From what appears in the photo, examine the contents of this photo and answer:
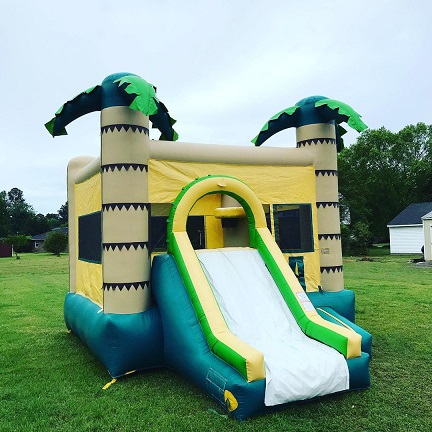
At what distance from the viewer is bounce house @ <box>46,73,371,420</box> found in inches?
159

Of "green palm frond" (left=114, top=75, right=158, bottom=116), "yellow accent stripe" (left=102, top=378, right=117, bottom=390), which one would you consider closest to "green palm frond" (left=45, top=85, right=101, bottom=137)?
"green palm frond" (left=114, top=75, right=158, bottom=116)

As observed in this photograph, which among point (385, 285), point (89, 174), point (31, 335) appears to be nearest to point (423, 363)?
point (89, 174)

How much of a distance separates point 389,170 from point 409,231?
24.1 feet

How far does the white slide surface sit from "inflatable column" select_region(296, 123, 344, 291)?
134 cm

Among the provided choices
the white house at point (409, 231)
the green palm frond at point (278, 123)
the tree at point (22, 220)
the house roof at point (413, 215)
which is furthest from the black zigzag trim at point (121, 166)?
the tree at point (22, 220)

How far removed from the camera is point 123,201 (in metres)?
4.96

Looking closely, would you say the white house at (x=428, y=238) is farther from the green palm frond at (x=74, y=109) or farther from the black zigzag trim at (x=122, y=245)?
the green palm frond at (x=74, y=109)

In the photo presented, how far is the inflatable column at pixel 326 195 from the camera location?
20.4ft

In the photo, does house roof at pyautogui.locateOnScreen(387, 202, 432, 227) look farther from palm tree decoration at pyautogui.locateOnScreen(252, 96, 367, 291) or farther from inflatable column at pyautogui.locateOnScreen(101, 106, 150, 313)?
inflatable column at pyautogui.locateOnScreen(101, 106, 150, 313)

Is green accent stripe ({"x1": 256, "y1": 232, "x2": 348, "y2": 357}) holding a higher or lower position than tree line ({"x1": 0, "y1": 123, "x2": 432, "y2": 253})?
lower

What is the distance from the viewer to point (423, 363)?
5012mm

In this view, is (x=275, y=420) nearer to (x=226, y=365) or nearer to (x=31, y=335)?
(x=226, y=365)

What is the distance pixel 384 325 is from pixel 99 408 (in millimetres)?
4811

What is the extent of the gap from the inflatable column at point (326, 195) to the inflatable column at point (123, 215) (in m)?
2.54
